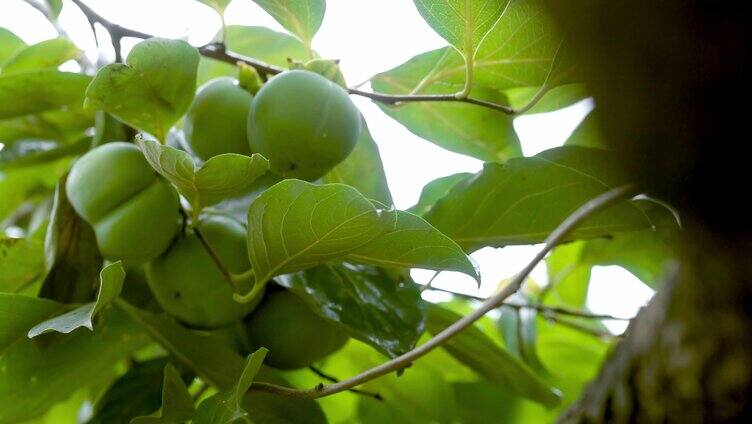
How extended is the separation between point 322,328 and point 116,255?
0.15 meters

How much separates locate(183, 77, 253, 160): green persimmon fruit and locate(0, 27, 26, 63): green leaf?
302 mm

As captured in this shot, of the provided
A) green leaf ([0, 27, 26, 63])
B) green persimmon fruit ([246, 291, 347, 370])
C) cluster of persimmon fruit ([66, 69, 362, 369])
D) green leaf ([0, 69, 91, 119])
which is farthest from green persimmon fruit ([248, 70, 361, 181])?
green leaf ([0, 27, 26, 63])

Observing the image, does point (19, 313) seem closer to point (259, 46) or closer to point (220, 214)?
point (220, 214)

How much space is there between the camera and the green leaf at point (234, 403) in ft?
1.63

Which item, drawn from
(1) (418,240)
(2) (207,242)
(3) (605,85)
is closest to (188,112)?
(2) (207,242)

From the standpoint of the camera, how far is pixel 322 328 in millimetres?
633

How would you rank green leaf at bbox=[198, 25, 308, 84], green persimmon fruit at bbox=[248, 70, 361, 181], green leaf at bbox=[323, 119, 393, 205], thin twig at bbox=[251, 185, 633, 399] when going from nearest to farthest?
thin twig at bbox=[251, 185, 633, 399], green persimmon fruit at bbox=[248, 70, 361, 181], green leaf at bbox=[323, 119, 393, 205], green leaf at bbox=[198, 25, 308, 84]

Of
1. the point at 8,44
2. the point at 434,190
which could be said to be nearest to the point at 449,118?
the point at 434,190

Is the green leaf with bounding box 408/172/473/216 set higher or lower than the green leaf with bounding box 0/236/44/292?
higher

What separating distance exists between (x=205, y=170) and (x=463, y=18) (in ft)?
0.71

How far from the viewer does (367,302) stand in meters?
0.61

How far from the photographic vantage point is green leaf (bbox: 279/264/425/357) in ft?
1.94

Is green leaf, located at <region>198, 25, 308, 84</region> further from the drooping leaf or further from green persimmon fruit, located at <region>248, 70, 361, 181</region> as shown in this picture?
the drooping leaf

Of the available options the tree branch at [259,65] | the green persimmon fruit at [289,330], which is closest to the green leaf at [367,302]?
the green persimmon fruit at [289,330]
